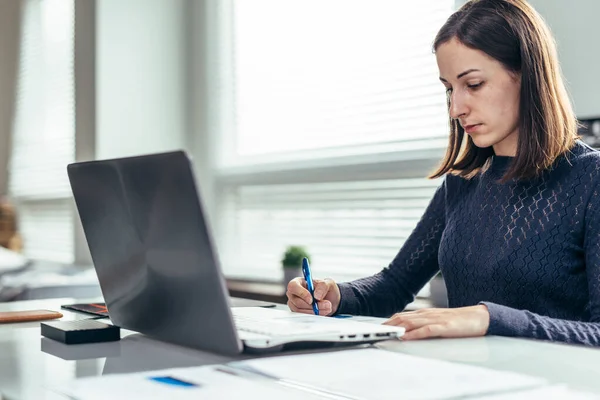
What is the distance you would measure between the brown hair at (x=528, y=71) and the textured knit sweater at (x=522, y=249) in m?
0.05

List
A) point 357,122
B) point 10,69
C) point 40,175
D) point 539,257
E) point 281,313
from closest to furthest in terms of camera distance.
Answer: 1. point 281,313
2. point 539,257
3. point 357,122
4. point 40,175
5. point 10,69

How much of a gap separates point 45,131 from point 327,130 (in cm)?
225

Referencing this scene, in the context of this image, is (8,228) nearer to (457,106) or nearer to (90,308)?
(90,308)

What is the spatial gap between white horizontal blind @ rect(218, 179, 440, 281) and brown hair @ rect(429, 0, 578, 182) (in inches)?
45.2

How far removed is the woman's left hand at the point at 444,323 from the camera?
108 centimetres

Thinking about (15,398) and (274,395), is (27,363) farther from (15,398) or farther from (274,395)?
(274,395)

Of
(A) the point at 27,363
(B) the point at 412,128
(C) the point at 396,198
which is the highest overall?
(B) the point at 412,128

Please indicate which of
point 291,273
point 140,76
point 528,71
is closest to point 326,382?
point 528,71

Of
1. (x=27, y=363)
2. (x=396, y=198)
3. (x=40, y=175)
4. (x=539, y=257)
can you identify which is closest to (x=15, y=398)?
(x=27, y=363)

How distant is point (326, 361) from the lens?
90 centimetres

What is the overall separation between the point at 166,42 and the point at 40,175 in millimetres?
1441

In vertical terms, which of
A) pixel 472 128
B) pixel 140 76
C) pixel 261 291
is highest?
pixel 140 76

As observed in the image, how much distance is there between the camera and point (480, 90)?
4.84 feet

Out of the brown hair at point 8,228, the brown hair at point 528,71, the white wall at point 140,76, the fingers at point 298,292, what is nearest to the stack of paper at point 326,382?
the fingers at point 298,292
